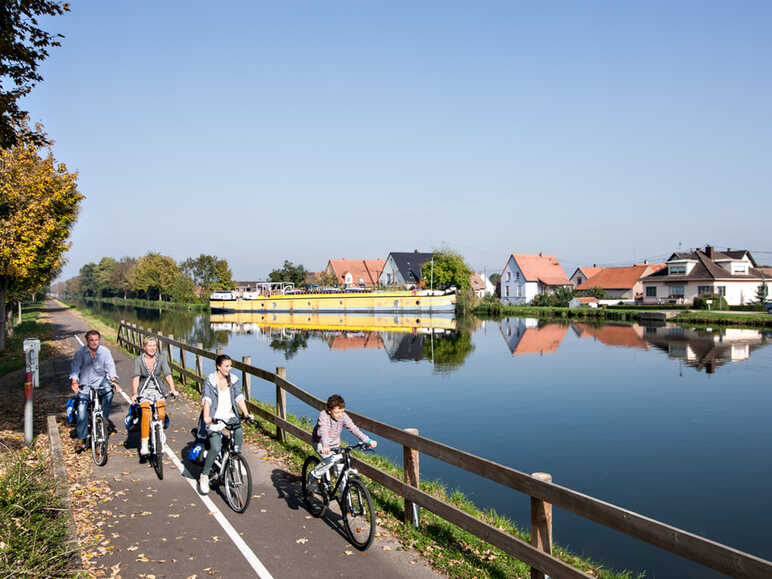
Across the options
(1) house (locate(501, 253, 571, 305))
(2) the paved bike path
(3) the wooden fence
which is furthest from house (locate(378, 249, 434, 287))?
(3) the wooden fence

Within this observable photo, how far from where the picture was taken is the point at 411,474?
686 centimetres

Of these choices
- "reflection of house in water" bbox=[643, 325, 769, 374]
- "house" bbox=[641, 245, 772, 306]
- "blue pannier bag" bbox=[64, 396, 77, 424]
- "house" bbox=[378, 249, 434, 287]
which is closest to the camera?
"blue pannier bag" bbox=[64, 396, 77, 424]

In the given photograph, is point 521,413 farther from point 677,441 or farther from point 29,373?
point 29,373

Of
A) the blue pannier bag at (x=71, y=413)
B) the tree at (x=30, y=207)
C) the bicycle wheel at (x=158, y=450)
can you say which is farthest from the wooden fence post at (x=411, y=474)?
the tree at (x=30, y=207)

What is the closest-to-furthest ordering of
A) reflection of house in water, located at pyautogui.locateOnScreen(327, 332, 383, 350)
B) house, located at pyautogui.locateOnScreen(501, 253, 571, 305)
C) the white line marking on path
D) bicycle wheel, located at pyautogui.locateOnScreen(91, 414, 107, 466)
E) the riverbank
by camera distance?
the white line marking on path < bicycle wheel, located at pyautogui.locateOnScreen(91, 414, 107, 466) < reflection of house in water, located at pyautogui.locateOnScreen(327, 332, 383, 350) < the riverbank < house, located at pyautogui.locateOnScreen(501, 253, 571, 305)

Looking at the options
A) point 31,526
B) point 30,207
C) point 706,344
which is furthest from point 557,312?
point 31,526

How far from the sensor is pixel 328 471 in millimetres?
6785

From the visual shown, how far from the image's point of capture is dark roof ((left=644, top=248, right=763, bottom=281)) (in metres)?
66.4

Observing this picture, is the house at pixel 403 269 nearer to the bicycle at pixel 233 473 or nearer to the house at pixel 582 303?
the house at pixel 582 303

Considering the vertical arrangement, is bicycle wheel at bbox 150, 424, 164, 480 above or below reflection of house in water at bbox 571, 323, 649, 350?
above

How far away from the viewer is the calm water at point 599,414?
10516 mm

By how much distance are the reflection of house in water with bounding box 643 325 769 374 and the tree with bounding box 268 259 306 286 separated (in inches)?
2893

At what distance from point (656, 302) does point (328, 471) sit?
7271 centimetres

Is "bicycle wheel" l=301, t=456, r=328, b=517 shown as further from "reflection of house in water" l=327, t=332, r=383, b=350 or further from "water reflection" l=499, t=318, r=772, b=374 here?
"reflection of house in water" l=327, t=332, r=383, b=350
